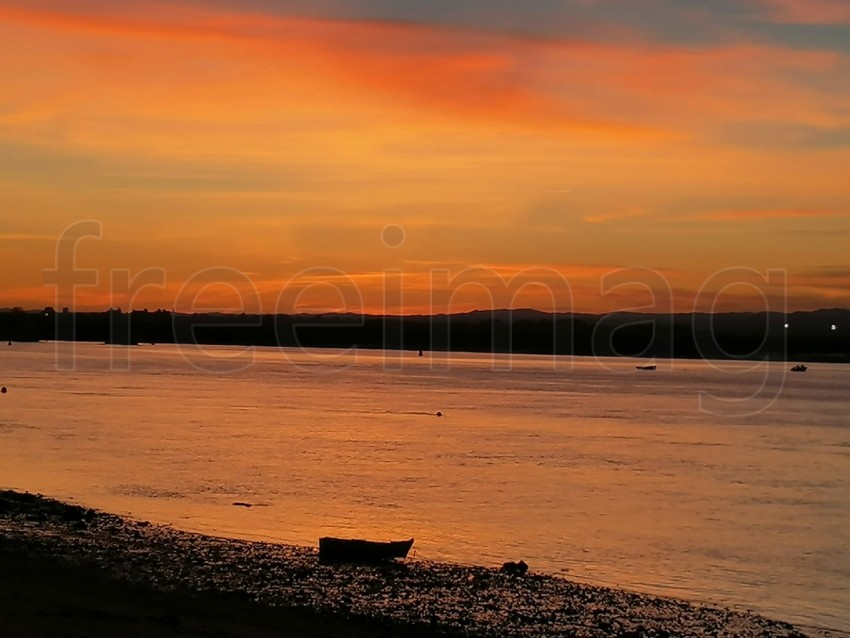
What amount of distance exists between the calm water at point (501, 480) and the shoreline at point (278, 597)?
100 inches

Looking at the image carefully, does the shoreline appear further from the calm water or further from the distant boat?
the calm water

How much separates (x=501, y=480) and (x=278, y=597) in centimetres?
2230

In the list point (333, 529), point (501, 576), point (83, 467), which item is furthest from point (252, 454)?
point (501, 576)

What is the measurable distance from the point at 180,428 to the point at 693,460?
1071 inches

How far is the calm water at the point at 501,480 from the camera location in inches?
952

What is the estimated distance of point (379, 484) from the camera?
1430 inches

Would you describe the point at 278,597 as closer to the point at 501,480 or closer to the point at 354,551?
the point at 354,551

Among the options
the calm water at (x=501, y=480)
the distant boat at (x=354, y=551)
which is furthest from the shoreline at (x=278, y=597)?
the calm water at (x=501, y=480)

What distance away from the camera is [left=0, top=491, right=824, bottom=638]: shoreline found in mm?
14180

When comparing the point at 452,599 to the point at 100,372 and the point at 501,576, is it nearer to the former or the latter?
the point at 501,576

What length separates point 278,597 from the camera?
→ 54.3 ft

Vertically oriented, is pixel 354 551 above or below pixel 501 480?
above

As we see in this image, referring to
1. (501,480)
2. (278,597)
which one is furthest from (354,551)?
(501,480)

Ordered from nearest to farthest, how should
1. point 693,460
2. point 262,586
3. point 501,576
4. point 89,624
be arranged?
point 89,624 < point 262,586 < point 501,576 < point 693,460
